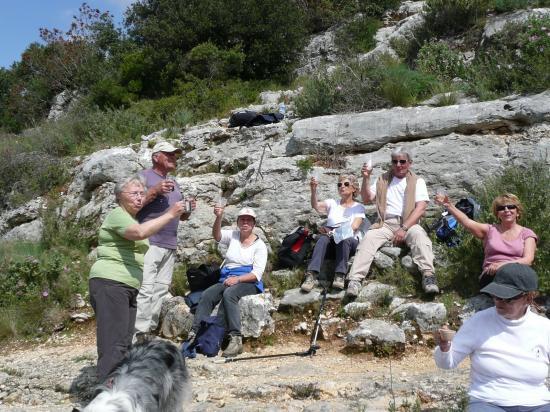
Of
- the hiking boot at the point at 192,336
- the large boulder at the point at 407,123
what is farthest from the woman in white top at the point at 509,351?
the large boulder at the point at 407,123

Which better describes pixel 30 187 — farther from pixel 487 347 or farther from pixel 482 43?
pixel 487 347

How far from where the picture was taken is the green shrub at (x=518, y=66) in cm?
866

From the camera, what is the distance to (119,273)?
450cm

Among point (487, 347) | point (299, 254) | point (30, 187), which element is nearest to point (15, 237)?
point (30, 187)

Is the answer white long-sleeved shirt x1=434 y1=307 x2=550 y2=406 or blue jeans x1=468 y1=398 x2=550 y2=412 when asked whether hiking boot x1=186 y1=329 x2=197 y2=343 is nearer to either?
white long-sleeved shirt x1=434 y1=307 x2=550 y2=406

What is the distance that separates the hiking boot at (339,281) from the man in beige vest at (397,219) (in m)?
0.13

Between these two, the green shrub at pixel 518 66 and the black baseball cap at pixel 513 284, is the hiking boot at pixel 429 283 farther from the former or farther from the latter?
the green shrub at pixel 518 66

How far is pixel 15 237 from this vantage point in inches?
400

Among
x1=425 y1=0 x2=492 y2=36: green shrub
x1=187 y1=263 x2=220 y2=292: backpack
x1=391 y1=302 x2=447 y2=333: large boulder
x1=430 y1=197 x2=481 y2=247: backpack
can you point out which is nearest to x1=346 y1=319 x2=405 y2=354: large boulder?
x1=391 y1=302 x2=447 y2=333: large boulder

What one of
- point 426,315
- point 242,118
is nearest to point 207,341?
point 426,315

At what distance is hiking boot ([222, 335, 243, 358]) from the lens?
19.7 ft

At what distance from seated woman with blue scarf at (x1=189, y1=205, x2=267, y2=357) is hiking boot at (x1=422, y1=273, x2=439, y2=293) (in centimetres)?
188

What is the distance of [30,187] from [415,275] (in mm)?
8330

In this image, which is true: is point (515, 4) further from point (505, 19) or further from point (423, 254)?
point (423, 254)
